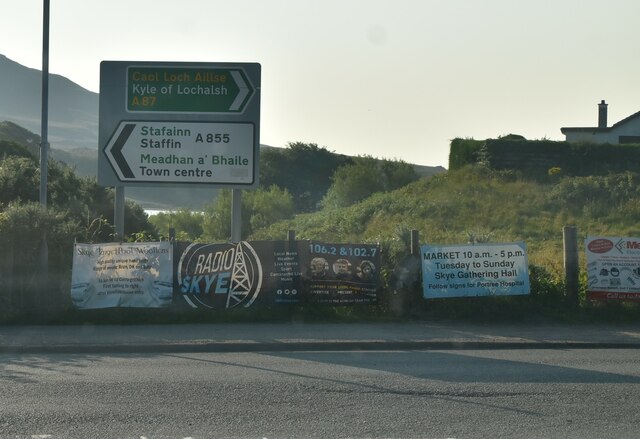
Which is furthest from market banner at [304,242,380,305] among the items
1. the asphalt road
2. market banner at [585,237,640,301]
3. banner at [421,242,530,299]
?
market banner at [585,237,640,301]

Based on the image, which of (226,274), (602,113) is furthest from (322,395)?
(602,113)

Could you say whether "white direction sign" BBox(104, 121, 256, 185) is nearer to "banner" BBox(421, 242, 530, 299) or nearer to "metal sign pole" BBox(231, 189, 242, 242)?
"metal sign pole" BBox(231, 189, 242, 242)

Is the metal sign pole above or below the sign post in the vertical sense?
below

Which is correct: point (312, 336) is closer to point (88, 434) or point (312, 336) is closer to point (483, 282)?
point (483, 282)

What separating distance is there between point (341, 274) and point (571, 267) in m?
4.17

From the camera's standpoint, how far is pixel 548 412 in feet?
27.9

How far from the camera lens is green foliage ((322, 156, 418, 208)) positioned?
3147 inches

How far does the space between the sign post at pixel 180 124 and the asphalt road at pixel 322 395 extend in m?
5.59

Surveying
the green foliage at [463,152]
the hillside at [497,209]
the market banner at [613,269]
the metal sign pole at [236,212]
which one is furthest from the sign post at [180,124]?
the green foliage at [463,152]

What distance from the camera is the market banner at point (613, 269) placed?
15758mm

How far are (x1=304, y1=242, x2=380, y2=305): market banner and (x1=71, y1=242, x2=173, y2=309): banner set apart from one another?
8.33 feet

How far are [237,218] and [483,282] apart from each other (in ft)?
16.3

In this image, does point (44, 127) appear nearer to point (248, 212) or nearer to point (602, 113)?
point (248, 212)

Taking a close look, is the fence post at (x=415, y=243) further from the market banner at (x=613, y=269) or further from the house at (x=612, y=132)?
the house at (x=612, y=132)
